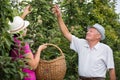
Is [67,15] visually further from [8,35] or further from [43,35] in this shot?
[8,35]

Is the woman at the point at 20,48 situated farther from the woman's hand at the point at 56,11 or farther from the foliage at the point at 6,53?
the woman's hand at the point at 56,11

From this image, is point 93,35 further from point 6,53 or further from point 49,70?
point 6,53

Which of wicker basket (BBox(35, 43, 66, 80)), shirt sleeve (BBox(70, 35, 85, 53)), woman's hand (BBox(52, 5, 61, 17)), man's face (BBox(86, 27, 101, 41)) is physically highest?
woman's hand (BBox(52, 5, 61, 17))

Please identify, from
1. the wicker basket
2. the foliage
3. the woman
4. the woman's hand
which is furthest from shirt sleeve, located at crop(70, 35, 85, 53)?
the foliage

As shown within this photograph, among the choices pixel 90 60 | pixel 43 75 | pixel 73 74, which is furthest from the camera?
pixel 73 74

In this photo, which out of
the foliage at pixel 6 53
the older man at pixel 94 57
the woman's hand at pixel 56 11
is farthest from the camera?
the woman's hand at pixel 56 11

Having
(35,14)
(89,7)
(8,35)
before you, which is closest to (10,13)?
(8,35)

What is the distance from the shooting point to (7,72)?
379cm

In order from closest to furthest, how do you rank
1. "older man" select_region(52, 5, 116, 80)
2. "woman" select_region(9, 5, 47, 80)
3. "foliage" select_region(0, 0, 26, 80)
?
"foliage" select_region(0, 0, 26, 80) < "woman" select_region(9, 5, 47, 80) < "older man" select_region(52, 5, 116, 80)

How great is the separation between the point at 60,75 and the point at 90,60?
63cm

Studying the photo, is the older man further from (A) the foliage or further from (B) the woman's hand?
(A) the foliage

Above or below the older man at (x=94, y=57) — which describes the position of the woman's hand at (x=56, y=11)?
above

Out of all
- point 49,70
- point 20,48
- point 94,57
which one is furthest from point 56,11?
point 20,48

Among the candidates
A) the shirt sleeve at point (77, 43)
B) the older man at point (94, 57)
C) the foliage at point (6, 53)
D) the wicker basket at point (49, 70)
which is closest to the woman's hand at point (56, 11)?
the older man at point (94, 57)
